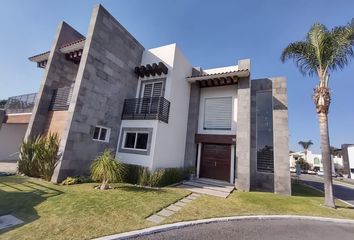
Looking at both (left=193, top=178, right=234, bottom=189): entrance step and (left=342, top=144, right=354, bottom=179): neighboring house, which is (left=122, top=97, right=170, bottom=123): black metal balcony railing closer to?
(left=193, top=178, right=234, bottom=189): entrance step

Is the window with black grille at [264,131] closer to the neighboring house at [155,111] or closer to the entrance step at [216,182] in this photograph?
the neighboring house at [155,111]

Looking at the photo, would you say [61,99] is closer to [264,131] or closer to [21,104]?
[21,104]

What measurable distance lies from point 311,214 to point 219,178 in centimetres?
639

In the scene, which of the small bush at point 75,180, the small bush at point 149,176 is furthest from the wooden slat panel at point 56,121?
the small bush at point 149,176

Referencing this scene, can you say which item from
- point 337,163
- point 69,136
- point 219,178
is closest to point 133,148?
point 69,136

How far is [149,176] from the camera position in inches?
421

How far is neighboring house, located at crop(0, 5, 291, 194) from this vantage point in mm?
11039

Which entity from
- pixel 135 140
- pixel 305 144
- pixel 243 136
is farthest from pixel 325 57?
pixel 305 144

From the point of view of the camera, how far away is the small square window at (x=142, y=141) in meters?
11.9

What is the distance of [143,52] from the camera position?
1524 centimetres

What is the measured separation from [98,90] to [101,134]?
281 cm

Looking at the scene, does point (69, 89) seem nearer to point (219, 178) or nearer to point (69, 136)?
point (69, 136)

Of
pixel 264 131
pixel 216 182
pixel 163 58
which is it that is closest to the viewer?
pixel 216 182

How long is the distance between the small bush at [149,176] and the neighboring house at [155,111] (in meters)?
0.47
